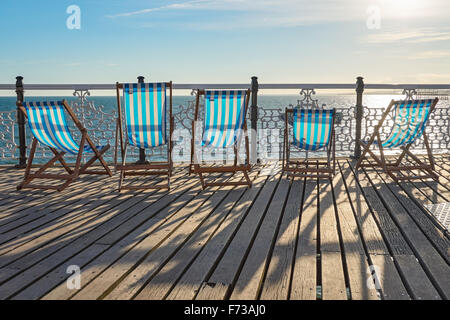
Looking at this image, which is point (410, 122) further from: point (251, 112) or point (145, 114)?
point (145, 114)

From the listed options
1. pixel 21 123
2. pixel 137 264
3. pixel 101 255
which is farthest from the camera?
pixel 21 123

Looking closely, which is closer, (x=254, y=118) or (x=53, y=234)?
(x=53, y=234)

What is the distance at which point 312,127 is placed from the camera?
14.9 ft

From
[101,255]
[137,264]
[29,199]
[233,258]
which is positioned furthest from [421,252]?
[29,199]

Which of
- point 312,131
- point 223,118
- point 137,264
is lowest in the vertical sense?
point 137,264

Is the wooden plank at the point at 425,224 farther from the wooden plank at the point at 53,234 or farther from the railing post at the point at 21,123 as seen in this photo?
the railing post at the point at 21,123

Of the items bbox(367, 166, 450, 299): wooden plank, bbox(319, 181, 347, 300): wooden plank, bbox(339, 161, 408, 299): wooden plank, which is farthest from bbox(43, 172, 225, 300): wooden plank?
bbox(367, 166, 450, 299): wooden plank

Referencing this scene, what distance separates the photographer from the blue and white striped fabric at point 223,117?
4289 mm

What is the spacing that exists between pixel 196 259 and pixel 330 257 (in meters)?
0.75

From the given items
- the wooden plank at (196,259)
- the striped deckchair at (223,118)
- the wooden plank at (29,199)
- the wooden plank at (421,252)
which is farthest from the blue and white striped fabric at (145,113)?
the wooden plank at (421,252)

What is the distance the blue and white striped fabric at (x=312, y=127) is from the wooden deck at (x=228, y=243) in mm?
643
